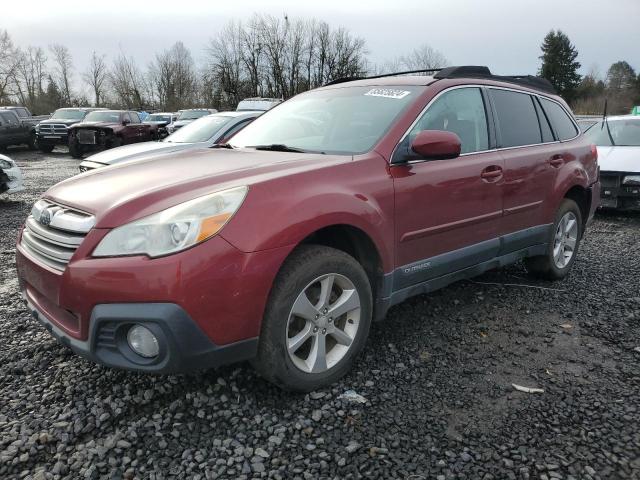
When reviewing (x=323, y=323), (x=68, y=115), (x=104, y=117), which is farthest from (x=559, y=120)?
(x=68, y=115)

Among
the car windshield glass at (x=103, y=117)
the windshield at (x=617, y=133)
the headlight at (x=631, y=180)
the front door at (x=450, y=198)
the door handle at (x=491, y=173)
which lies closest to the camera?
the front door at (x=450, y=198)

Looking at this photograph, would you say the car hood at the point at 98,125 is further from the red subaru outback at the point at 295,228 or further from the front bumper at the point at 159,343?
the front bumper at the point at 159,343

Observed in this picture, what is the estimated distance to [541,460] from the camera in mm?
2113

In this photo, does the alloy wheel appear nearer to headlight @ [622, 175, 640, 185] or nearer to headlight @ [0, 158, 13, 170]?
headlight @ [622, 175, 640, 185]

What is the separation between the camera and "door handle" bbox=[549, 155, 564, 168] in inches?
159

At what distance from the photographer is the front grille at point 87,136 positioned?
16.1 meters

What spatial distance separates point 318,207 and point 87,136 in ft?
52.7

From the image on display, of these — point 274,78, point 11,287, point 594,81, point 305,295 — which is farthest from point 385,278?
point 594,81

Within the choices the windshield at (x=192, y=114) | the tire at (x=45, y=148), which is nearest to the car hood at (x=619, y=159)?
the windshield at (x=192, y=114)

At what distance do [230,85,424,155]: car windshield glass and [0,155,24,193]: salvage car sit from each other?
21.2 feet

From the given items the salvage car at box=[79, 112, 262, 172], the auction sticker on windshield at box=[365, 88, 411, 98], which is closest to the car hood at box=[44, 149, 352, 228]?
the auction sticker on windshield at box=[365, 88, 411, 98]

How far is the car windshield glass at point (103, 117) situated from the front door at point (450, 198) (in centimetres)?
1661

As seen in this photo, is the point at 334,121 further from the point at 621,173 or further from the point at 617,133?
the point at 617,133

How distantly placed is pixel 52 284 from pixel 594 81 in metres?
73.5
